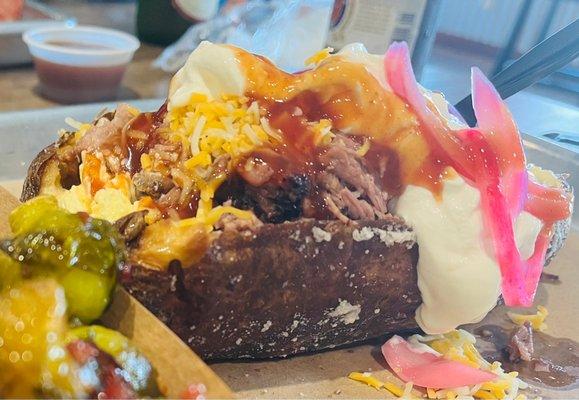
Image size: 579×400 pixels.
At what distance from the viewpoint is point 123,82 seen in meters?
3.21

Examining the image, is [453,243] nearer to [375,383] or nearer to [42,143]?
[375,383]

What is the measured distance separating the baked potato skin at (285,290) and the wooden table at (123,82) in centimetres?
179

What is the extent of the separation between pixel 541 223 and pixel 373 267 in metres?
0.38

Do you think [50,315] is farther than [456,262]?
No

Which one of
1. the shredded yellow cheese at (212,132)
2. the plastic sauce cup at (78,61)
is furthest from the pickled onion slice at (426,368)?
the plastic sauce cup at (78,61)

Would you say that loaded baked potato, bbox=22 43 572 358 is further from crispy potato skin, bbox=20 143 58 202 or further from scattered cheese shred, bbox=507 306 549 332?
scattered cheese shred, bbox=507 306 549 332

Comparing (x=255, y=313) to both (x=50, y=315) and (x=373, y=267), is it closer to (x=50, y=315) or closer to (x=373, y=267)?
(x=373, y=267)

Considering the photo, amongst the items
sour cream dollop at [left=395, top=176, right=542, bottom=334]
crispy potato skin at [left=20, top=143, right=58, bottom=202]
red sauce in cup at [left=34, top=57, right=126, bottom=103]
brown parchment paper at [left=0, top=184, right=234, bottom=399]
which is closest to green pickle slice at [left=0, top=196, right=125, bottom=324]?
brown parchment paper at [left=0, top=184, right=234, bottom=399]

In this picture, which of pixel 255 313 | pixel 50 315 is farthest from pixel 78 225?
pixel 255 313

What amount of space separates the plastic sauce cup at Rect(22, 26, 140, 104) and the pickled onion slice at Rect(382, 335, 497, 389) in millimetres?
1750

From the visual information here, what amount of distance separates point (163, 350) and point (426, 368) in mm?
603

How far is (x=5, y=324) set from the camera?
870 millimetres

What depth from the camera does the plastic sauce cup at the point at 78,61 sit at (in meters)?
2.67

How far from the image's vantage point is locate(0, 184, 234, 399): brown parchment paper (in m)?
0.91
